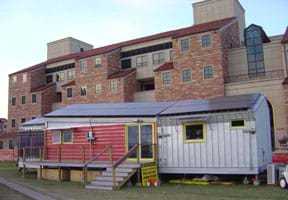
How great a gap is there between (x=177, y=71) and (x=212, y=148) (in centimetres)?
2274

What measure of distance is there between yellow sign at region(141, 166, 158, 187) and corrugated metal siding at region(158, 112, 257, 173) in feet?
2.19

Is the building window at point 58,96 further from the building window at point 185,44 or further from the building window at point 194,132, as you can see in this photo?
the building window at point 194,132

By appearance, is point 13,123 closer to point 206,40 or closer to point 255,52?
point 206,40

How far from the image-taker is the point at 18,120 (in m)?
55.1

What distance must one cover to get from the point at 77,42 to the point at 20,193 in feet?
174

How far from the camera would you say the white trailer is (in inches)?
629

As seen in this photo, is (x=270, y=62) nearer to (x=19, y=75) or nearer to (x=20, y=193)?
(x=20, y=193)

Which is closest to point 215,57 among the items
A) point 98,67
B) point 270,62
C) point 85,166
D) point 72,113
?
point 270,62

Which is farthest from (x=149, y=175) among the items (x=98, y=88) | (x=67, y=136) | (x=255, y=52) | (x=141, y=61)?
(x=98, y=88)

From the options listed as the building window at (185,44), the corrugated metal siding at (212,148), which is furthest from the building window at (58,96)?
Answer: the corrugated metal siding at (212,148)

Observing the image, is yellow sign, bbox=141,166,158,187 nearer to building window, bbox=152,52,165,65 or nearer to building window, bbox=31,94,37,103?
building window, bbox=152,52,165,65

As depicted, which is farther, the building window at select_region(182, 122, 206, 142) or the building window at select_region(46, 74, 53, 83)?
the building window at select_region(46, 74, 53, 83)

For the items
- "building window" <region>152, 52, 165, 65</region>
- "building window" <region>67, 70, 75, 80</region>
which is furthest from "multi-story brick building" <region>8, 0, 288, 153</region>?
"building window" <region>67, 70, 75, 80</region>

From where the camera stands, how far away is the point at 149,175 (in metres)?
17.1
